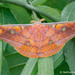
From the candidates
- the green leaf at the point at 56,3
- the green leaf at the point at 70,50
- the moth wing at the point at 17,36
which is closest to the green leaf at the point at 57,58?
the green leaf at the point at 70,50

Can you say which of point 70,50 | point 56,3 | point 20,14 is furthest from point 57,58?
point 56,3

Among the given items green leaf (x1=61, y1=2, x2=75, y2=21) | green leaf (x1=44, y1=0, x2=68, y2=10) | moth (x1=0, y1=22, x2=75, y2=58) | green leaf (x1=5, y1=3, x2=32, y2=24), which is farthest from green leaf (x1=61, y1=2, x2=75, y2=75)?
green leaf (x1=44, y1=0, x2=68, y2=10)

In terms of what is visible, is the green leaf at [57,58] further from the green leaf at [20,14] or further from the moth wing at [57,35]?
the green leaf at [20,14]

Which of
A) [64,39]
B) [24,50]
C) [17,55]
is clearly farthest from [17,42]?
[17,55]

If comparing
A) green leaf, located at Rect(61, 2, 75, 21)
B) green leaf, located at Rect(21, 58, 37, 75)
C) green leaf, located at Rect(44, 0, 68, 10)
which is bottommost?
green leaf, located at Rect(44, 0, 68, 10)

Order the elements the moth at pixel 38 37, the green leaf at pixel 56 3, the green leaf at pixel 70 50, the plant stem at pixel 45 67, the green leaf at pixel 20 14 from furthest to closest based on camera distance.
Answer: the green leaf at pixel 56 3, the green leaf at pixel 20 14, the green leaf at pixel 70 50, the moth at pixel 38 37, the plant stem at pixel 45 67

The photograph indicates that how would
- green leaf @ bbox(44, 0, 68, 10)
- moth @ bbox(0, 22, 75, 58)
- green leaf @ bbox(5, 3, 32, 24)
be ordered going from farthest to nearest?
1. green leaf @ bbox(44, 0, 68, 10)
2. green leaf @ bbox(5, 3, 32, 24)
3. moth @ bbox(0, 22, 75, 58)

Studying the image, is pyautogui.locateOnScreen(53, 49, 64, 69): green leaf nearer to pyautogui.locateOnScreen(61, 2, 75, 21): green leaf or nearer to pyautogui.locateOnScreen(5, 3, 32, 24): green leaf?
pyautogui.locateOnScreen(61, 2, 75, 21): green leaf

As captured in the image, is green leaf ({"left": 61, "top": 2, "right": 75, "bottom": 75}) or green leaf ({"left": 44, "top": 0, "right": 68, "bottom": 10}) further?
green leaf ({"left": 44, "top": 0, "right": 68, "bottom": 10})

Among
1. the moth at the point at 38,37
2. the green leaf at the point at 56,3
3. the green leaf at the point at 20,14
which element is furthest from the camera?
the green leaf at the point at 56,3

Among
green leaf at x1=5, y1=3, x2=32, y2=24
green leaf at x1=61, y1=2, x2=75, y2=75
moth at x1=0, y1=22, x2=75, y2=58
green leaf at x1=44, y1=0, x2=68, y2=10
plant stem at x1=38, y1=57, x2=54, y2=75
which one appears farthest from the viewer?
green leaf at x1=44, y1=0, x2=68, y2=10

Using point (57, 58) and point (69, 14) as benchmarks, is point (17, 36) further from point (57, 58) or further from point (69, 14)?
point (69, 14)
